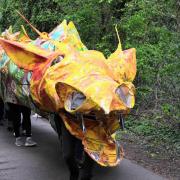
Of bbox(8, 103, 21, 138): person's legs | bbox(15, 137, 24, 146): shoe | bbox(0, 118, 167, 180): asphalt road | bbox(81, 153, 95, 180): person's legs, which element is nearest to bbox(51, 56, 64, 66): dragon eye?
bbox(81, 153, 95, 180): person's legs

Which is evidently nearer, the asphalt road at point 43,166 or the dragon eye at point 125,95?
the dragon eye at point 125,95

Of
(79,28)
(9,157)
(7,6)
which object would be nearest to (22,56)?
(9,157)

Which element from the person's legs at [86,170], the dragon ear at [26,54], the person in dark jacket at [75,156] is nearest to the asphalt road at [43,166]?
the person in dark jacket at [75,156]

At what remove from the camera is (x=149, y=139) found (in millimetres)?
9133

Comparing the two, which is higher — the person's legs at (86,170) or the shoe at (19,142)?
the person's legs at (86,170)

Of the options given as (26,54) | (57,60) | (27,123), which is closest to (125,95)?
(57,60)

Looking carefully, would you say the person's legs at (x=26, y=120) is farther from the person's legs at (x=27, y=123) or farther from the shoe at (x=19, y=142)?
the shoe at (x=19, y=142)

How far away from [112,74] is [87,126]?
2.38 feet

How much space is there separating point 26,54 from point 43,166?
203 cm

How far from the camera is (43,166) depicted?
7.58 metres

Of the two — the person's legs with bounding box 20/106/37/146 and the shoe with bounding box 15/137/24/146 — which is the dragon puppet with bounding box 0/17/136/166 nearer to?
the person's legs with bounding box 20/106/37/146

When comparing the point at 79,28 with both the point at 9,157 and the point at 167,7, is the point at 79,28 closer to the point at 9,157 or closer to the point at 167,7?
the point at 167,7

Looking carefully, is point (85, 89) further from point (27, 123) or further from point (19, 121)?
point (19, 121)

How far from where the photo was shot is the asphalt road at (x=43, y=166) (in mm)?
6984
